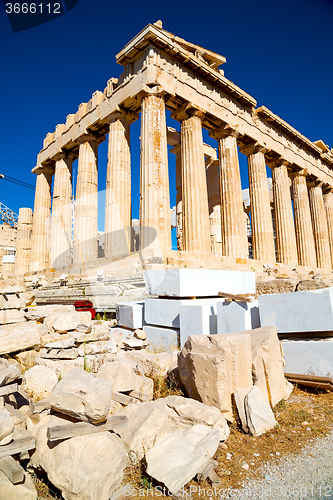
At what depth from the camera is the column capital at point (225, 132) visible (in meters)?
16.9

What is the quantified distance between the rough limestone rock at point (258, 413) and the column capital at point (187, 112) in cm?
1424

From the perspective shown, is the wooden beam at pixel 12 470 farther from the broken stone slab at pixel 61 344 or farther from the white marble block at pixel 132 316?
the white marble block at pixel 132 316

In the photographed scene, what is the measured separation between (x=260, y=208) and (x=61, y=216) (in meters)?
12.4

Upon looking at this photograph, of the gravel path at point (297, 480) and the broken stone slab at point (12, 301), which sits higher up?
the broken stone slab at point (12, 301)

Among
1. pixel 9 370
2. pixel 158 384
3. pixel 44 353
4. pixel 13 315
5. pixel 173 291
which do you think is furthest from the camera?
pixel 173 291

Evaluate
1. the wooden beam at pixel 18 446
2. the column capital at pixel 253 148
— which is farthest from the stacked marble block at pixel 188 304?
the column capital at pixel 253 148

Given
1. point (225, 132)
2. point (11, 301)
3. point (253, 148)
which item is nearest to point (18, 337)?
point (11, 301)

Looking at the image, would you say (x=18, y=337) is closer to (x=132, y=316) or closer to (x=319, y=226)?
(x=132, y=316)

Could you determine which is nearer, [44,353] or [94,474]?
[94,474]

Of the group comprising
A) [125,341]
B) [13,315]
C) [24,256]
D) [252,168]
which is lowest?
[125,341]

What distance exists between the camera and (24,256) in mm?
22125

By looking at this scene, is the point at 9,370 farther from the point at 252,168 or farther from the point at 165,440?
the point at 252,168

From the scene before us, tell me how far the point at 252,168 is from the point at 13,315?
55.8 ft

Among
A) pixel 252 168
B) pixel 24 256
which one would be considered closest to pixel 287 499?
pixel 252 168
